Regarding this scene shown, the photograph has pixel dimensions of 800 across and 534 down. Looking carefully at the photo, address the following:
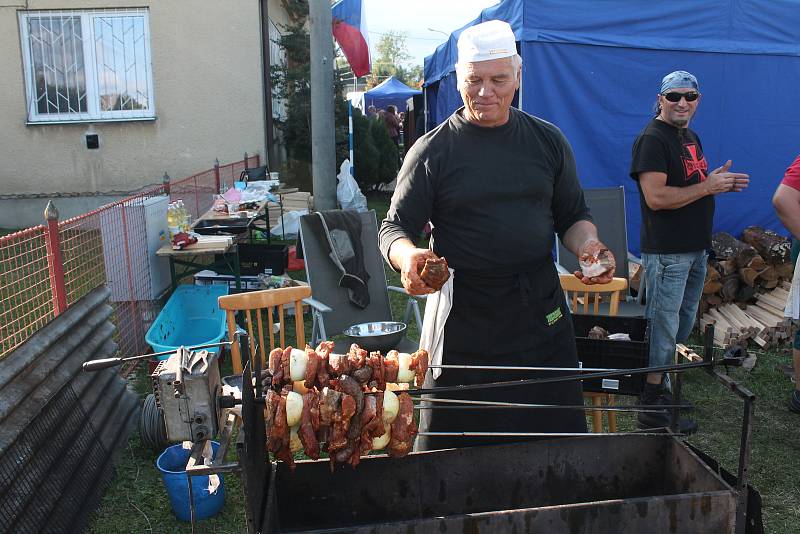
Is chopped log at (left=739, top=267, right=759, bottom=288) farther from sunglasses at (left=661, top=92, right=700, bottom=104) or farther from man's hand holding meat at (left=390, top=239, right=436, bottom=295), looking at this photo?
man's hand holding meat at (left=390, top=239, right=436, bottom=295)

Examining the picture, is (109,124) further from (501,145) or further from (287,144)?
(501,145)

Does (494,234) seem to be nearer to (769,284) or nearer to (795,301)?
(795,301)

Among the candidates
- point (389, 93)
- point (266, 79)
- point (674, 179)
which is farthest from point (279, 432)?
point (389, 93)

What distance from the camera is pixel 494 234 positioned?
7.53ft

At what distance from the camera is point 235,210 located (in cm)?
778

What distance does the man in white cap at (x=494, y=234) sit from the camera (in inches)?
A: 89.2

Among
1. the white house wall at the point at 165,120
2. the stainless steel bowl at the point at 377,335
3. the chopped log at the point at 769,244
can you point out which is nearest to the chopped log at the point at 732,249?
the chopped log at the point at 769,244

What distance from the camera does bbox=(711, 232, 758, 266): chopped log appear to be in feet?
20.4

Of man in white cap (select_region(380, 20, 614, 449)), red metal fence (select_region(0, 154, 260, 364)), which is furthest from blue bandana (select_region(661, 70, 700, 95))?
red metal fence (select_region(0, 154, 260, 364))

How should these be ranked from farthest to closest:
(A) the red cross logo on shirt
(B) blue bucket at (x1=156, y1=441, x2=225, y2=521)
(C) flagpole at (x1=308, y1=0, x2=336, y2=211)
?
(C) flagpole at (x1=308, y1=0, x2=336, y2=211) < (A) the red cross logo on shirt < (B) blue bucket at (x1=156, y1=441, x2=225, y2=521)

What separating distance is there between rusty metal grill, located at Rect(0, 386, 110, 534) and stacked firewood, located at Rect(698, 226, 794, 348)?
4800 mm

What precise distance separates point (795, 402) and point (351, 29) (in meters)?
8.28

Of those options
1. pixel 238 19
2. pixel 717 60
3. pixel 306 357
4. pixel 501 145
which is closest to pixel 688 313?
pixel 501 145

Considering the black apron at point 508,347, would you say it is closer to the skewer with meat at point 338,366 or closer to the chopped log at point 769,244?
the skewer with meat at point 338,366
